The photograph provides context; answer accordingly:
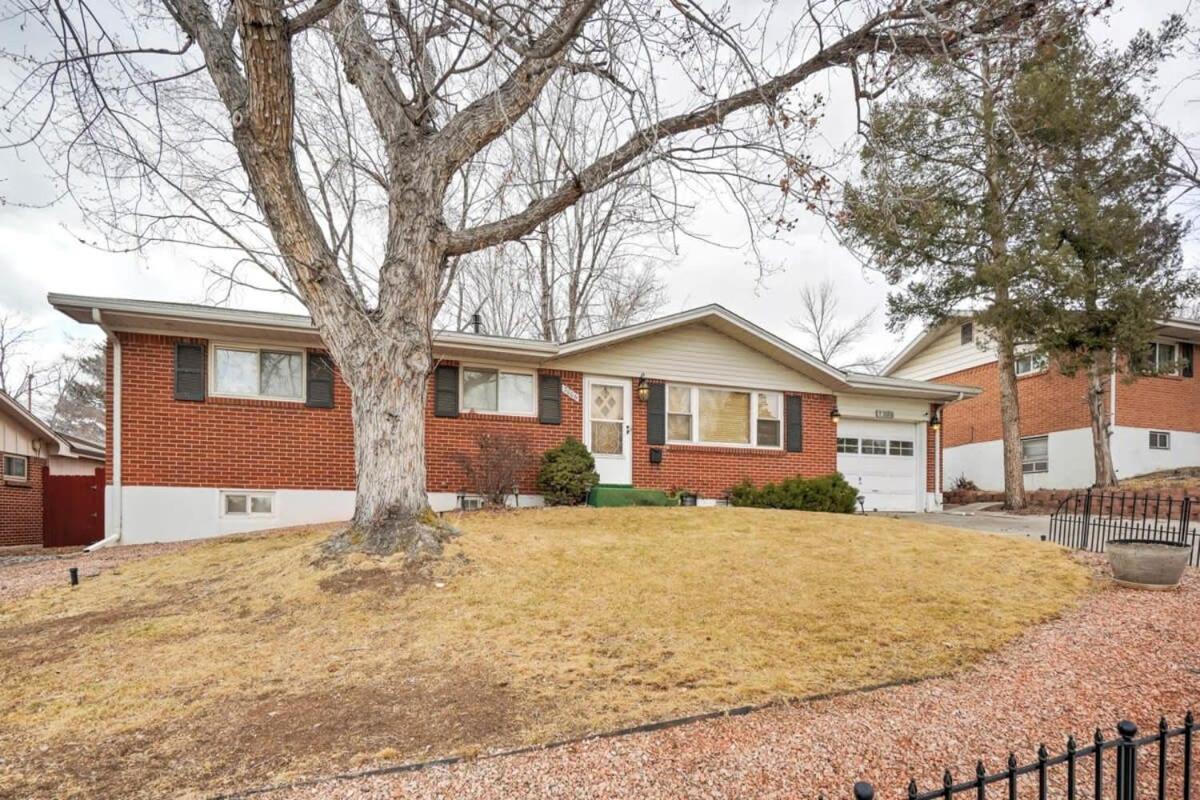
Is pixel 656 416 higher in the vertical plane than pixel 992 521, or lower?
higher

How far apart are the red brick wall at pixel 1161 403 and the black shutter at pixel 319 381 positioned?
747 inches

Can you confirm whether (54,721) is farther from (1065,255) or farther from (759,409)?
(1065,255)

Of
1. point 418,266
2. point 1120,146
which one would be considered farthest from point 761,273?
point 1120,146

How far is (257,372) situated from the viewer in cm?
1045

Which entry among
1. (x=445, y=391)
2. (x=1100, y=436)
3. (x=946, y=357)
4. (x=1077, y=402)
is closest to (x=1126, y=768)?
(x=445, y=391)

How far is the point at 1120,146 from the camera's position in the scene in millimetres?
13734

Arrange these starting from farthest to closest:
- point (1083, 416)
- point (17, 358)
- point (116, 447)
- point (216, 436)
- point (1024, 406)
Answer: point (17, 358)
point (1024, 406)
point (1083, 416)
point (216, 436)
point (116, 447)

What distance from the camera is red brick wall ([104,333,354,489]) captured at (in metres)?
9.77

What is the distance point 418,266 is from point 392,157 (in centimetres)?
128

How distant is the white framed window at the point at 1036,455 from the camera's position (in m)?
18.5

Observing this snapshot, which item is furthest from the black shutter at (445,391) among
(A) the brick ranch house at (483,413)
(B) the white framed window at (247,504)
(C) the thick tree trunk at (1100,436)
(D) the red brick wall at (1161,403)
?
(D) the red brick wall at (1161,403)

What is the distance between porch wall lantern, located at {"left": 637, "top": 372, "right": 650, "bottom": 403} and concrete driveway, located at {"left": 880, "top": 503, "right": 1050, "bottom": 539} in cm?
581

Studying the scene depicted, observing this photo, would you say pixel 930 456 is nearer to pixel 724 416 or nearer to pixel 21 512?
pixel 724 416

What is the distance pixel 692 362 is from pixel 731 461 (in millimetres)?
2221
